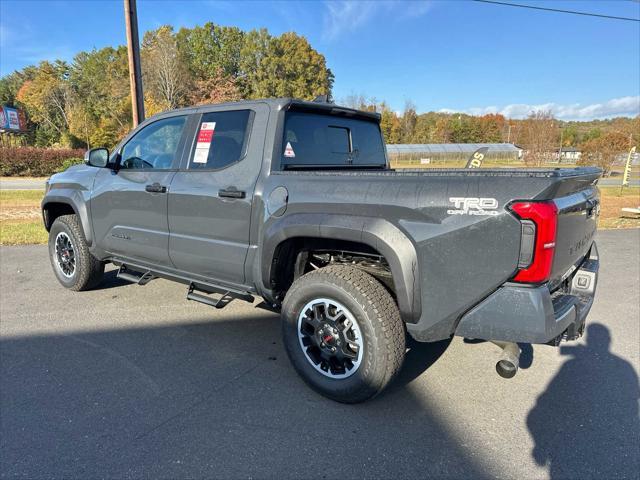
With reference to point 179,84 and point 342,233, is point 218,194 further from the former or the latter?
point 179,84

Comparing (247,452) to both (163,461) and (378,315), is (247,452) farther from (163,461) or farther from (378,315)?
(378,315)

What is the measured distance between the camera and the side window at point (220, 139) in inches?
129

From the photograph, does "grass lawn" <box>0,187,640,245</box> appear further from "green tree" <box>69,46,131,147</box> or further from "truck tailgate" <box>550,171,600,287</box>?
"green tree" <box>69,46,131,147</box>

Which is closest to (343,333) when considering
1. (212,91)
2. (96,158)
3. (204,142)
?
(204,142)

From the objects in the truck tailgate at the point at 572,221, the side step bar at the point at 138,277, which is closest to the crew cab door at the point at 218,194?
the side step bar at the point at 138,277

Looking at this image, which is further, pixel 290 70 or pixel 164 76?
pixel 290 70

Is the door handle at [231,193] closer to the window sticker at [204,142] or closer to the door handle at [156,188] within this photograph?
the window sticker at [204,142]

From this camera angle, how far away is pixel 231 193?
10.4 ft

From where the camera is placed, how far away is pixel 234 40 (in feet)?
205

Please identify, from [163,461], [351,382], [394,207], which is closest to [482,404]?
[351,382]

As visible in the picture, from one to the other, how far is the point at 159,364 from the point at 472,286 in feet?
7.97

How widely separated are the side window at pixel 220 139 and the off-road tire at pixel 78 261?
2.07 metres

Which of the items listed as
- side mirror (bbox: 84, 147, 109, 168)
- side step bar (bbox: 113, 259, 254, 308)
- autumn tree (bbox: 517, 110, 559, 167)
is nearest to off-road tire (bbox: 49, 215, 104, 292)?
side step bar (bbox: 113, 259, 254, 308)

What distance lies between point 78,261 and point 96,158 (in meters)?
1.31
